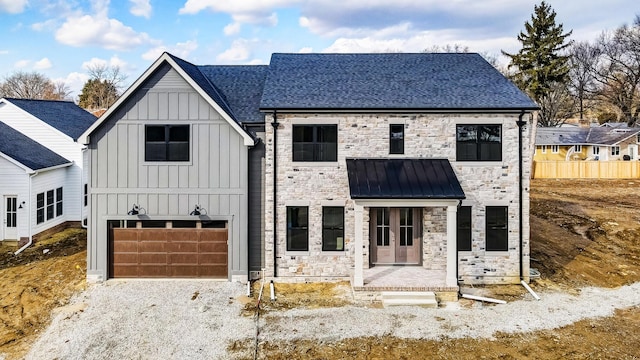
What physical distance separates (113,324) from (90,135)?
596 cm

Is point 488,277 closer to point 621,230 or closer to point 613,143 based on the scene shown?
point 621,230

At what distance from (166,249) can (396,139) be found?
8087mm

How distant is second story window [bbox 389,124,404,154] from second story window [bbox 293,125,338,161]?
1.74 metres

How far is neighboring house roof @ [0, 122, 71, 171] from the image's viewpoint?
58.4 feet

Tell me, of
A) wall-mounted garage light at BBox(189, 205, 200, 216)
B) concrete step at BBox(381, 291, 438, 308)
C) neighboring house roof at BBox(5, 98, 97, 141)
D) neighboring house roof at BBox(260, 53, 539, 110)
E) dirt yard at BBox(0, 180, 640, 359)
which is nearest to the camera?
dirt yard at BBox(0, 180, 640, 359)

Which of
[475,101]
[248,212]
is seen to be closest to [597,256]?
[475,101]

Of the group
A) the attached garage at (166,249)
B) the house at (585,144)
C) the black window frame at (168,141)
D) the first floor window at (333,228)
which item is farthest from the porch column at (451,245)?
the house at (585,144)

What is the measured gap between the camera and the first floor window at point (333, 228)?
1348cm

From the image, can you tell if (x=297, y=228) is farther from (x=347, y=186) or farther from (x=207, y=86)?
(x=207, y=86)

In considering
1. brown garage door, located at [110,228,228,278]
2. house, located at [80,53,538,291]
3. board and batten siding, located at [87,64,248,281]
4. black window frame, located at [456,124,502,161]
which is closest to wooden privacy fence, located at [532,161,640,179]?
black window frame, located at [456,124,502,161]

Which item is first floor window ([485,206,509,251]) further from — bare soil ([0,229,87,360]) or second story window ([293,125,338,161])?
bare soil ([0,229,87,360])

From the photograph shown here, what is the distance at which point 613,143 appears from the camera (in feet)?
139

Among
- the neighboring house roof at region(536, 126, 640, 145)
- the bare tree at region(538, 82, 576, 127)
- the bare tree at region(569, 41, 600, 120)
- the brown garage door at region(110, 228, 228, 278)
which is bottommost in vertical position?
the brown garage door at region(110, 228, 228, 278)

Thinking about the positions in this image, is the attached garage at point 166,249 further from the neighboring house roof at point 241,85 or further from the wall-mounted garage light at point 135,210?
the neighboring house roof at point 241,85
